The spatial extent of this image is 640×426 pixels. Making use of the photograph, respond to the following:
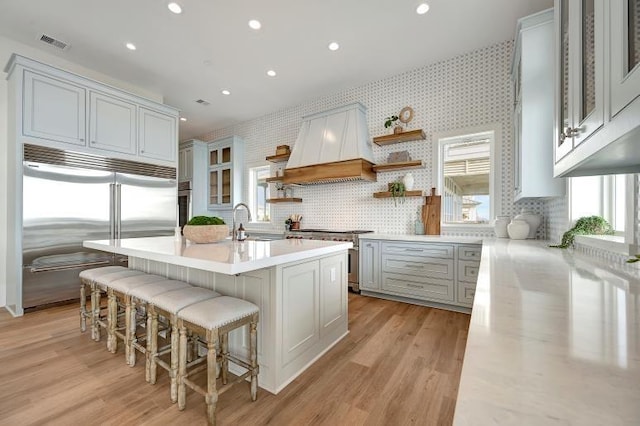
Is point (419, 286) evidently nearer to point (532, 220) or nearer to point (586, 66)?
point (532, 220)

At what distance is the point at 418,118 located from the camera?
3887mm

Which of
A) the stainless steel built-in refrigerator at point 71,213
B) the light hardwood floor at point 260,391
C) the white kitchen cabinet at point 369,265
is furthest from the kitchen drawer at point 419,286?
the stainless steel built-in refrigerator at point 71,213

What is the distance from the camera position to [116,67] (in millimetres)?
3842

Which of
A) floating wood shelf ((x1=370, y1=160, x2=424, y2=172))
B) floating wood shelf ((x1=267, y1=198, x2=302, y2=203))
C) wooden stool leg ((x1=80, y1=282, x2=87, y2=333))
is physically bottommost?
wooden stool leg ((x1=80, y1=282, x2=87, y2=333))

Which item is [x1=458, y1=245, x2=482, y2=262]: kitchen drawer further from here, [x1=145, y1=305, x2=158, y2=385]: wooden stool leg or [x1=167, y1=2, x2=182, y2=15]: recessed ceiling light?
[x1=167, y1=2, x2=182, y2=15]: recessed ceiling light

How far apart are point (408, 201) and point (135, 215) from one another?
386cm

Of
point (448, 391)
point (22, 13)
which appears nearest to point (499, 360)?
point (448, 391)

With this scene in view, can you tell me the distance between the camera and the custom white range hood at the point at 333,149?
3.95 meters

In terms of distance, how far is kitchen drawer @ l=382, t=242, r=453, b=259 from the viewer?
3211mm

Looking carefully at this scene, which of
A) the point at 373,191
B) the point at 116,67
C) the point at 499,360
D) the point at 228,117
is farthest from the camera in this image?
the point at 228,117

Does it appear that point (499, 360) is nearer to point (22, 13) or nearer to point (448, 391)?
point (448, 391)

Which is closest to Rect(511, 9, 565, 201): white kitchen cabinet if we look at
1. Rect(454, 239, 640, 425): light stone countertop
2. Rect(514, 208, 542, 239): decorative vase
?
Rect(514, 208, 542, 239): decorative vase

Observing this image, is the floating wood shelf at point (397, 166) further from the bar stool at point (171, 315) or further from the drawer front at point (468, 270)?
the bar stool at point (171, 315)

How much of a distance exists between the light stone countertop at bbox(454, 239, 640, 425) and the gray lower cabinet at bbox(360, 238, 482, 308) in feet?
7.34
